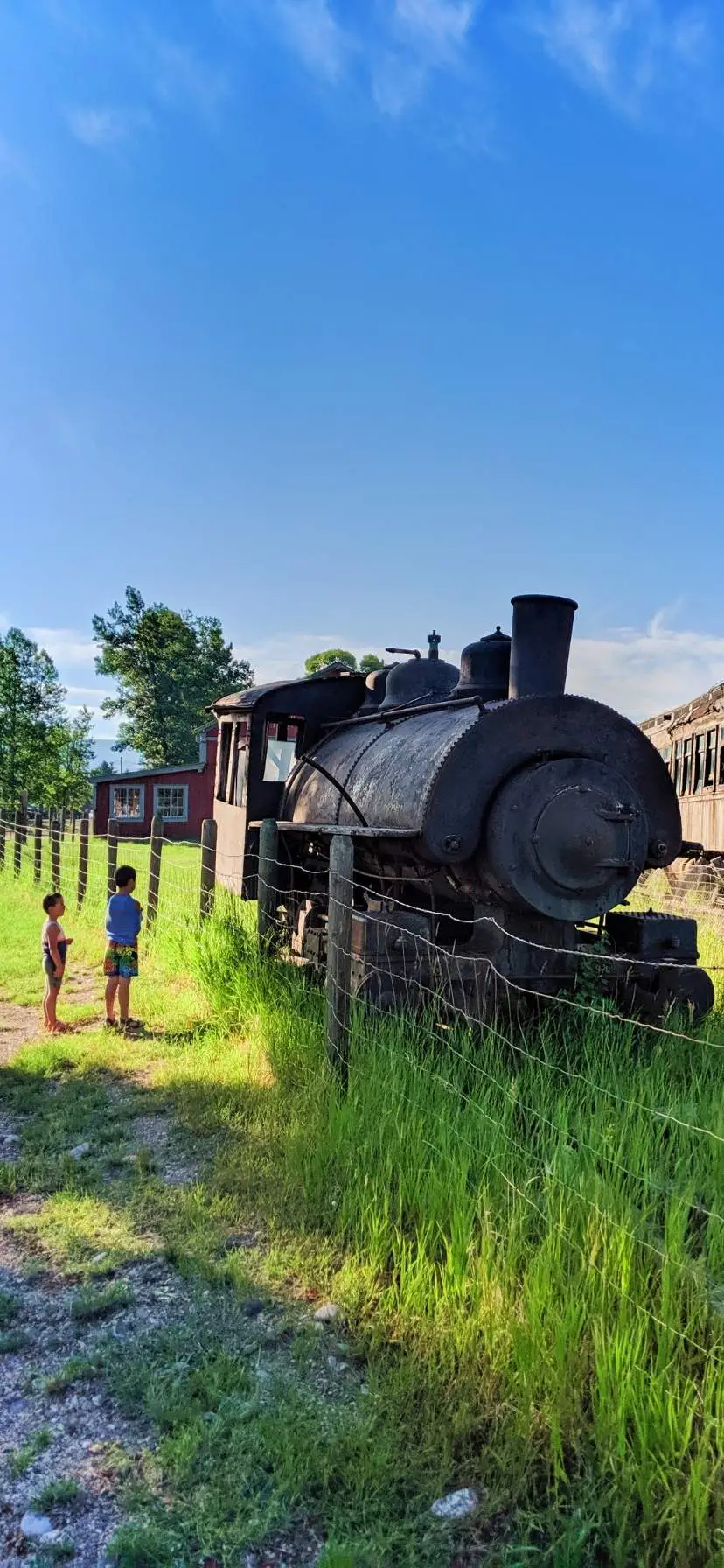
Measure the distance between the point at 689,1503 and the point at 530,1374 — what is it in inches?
19.4

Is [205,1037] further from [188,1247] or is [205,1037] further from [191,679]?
[191,679]

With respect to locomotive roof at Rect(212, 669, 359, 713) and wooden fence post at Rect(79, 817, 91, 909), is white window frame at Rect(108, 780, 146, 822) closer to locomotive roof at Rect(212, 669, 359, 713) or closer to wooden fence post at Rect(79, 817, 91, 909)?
wooden fence post at Rect(79, 817, 91, 909)

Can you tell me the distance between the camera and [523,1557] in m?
2.04

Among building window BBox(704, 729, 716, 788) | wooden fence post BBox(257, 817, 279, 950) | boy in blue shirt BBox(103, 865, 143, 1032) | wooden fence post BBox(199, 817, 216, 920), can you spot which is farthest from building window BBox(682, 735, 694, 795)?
boy in blue shirt BBox(103, 865, 143, 1032)

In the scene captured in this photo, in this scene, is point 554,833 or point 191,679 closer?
point 554,833

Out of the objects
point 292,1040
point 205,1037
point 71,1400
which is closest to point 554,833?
point 292,1040

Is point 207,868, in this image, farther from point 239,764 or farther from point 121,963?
point 121,963

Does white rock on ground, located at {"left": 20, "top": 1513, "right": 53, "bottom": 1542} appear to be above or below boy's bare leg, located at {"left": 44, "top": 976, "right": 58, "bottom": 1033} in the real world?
below

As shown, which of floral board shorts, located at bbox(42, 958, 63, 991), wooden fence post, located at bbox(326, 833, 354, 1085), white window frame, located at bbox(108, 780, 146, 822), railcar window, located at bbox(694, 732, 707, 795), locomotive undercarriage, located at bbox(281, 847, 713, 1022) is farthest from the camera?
white window frame, located at bbox(108, 780, 146, 822)

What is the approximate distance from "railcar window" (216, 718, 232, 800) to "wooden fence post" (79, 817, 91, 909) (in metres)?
2.84

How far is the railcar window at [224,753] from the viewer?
9.38 metres

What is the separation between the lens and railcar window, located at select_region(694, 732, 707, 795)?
16.5m

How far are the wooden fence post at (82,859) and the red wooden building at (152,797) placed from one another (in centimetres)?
1879

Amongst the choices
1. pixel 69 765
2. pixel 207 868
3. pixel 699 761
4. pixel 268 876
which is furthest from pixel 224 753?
pixel 69 765
